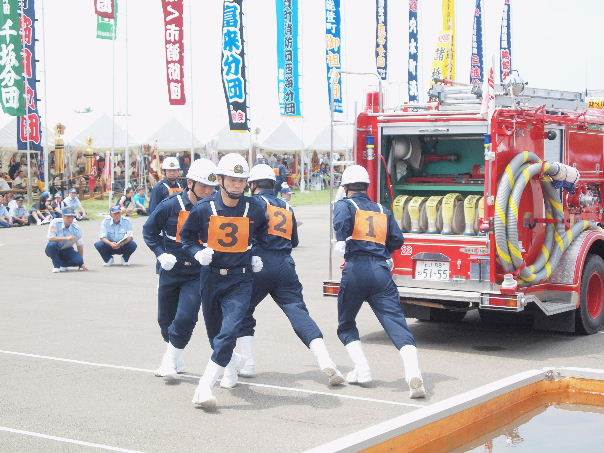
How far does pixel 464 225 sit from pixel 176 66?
23001mm

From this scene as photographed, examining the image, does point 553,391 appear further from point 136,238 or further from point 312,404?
point 136,238

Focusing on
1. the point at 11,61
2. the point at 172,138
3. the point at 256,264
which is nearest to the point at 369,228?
the point at 256,264

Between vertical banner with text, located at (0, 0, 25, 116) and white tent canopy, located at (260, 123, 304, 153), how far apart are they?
13842 mm

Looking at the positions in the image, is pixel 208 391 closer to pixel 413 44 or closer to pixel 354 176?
pixel 354 176

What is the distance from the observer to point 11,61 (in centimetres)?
3084

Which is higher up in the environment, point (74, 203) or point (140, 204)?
point (74, 203)

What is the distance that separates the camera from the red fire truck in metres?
10.3

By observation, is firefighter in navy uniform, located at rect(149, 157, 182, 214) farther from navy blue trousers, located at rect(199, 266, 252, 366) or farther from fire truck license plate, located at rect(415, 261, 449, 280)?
navy blue trousers, located at rect(199, 266, 252, 366)

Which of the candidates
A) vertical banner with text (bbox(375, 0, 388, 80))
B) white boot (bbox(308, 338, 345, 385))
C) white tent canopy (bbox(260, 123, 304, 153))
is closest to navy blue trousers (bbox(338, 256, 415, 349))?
white boot (bbox(308, 338, 345, 385))

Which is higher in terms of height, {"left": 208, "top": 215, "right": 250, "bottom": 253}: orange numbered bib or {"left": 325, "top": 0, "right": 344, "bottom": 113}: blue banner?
{"left": 325, "top": 0, "right": 344, "bottom": 113}: blue banner

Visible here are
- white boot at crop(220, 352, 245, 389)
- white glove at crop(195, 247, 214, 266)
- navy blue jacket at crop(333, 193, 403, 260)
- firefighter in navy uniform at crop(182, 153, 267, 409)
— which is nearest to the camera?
white glove at crop(195, 247, 214, 266)

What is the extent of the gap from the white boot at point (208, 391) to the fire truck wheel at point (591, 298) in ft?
16.1

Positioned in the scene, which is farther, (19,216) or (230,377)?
(19,216)

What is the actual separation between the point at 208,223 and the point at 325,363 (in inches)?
61.2
